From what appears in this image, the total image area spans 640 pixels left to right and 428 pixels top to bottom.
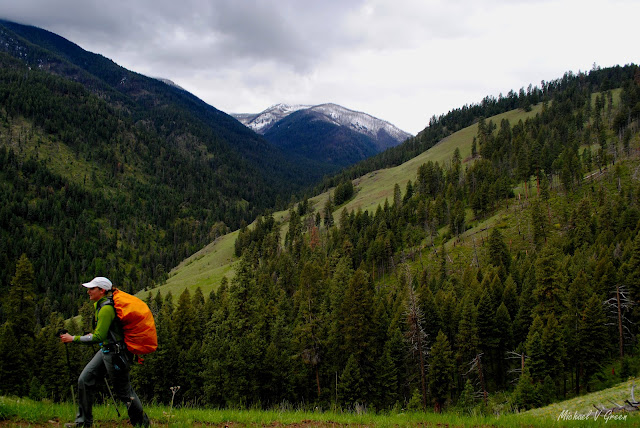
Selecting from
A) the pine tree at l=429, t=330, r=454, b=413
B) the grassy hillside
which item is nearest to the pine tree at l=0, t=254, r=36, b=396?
the pine tree at l=429, t=330, r=454, b=413

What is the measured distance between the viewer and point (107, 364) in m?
7.43

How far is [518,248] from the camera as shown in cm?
8319

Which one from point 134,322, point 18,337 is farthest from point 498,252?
point 18,337

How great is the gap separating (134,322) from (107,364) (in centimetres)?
109

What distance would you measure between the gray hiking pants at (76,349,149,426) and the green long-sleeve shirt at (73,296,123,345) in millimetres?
383

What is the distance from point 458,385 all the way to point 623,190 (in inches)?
2953

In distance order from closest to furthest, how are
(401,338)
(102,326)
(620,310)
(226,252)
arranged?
1. (102,326)
2. (620,310)
3. (401,338)
4. (226,252)

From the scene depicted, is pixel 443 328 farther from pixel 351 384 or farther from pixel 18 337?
Result: pixel 18 337

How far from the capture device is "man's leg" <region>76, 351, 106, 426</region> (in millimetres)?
7387

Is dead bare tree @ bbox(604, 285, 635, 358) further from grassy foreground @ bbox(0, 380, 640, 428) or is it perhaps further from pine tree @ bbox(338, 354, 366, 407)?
grassy foreground @ bbox(0, 380, 640, 428)

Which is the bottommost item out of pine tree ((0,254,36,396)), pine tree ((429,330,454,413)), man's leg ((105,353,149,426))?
pine tree ((429,330,454,413))

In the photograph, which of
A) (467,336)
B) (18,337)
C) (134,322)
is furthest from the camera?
(467,336)

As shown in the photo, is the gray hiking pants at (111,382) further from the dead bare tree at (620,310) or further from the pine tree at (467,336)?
the dead bare tree at (620,310)

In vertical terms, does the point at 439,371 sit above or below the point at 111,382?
below
